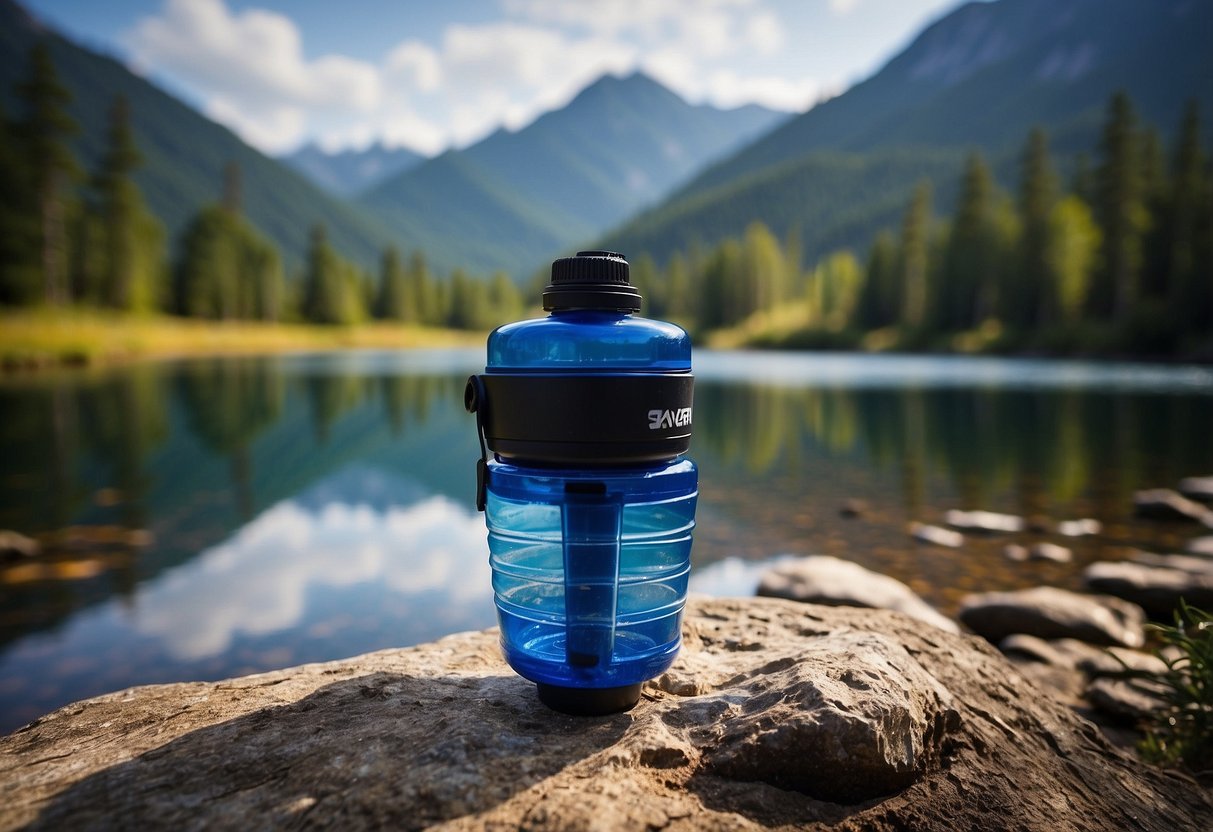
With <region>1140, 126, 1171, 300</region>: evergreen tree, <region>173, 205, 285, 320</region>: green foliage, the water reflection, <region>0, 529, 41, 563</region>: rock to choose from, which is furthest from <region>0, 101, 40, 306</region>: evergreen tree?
<region>1140, 126, 1171, 300</region>: evergreen tree

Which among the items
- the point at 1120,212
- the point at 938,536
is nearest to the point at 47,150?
the point at 938,536

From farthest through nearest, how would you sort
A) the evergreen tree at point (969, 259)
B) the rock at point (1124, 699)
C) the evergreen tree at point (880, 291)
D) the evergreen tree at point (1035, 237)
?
1. the evergreen tree at point (880, 291)
2. the evergreen tree at point (969, 259)
3. the evergreen tree at point (1035, 237)
4. the rock at point (1124, 699)

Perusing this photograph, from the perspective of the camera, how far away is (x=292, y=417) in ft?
76.6

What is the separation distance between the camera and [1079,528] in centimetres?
1084

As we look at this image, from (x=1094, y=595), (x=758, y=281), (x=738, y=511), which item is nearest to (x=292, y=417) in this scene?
(x=738, y=511)

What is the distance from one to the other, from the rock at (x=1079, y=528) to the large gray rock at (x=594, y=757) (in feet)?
27.8

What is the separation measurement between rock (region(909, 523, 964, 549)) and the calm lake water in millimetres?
202

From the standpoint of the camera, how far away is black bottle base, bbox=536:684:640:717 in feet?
8.73

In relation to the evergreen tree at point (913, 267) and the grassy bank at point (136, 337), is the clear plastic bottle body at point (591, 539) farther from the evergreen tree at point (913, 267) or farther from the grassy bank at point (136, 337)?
the evergreen tree at point (913, 267)

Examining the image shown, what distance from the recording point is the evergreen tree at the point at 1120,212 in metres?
57.3

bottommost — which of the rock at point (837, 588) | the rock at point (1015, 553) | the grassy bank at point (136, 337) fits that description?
the rock at point (1015, 553)

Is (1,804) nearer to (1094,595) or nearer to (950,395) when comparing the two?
(1094,595)

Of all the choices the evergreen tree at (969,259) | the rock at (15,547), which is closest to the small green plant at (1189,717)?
the rock at (15,547)

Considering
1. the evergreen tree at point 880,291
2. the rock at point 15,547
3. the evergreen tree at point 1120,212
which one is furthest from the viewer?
the evergreen tree at point 880,291
